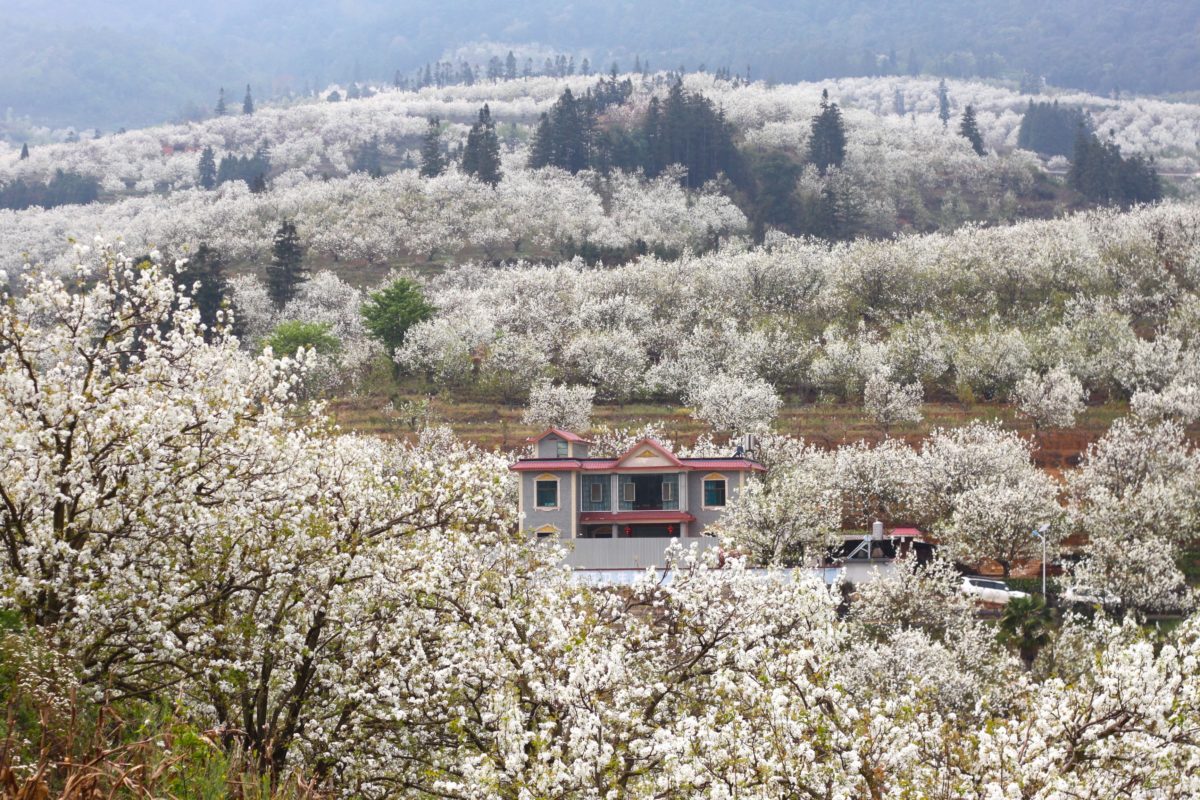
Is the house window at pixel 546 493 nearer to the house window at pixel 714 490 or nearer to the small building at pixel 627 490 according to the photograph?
the small building at pixel 627 490

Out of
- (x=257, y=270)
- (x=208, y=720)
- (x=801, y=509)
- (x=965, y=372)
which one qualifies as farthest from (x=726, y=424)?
(x=257, y=270)

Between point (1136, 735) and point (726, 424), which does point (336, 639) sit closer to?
point (1136, 735)

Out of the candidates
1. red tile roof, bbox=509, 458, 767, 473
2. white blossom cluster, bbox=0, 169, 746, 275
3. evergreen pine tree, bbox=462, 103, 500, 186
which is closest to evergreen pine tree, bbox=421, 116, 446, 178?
white blossom cluster, bbox=0, 169, 746, 275

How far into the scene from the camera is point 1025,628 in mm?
41969

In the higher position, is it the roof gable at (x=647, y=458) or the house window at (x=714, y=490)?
the roof gable at (x=647, y=458)

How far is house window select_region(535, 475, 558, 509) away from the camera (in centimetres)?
5438

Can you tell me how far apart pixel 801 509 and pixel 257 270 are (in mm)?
92978

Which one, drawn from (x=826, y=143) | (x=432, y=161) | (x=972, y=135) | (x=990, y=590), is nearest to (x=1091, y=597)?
(x=990, y=590)

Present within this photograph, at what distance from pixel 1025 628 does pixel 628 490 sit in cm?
1890

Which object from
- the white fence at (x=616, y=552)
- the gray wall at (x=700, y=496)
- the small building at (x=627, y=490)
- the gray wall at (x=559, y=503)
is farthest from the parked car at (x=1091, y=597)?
the gray wall at (x=559, y=503)

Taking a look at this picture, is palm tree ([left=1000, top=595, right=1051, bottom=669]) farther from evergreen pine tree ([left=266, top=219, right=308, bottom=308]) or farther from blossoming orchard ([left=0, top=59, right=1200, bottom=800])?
evergreen pine tree ([left=266, top=219, right=308, bottom=308])

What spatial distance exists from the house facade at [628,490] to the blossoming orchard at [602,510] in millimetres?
182

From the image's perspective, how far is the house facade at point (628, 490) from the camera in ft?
178

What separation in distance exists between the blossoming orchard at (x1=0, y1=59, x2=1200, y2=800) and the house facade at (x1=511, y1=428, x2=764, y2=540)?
0.18m
